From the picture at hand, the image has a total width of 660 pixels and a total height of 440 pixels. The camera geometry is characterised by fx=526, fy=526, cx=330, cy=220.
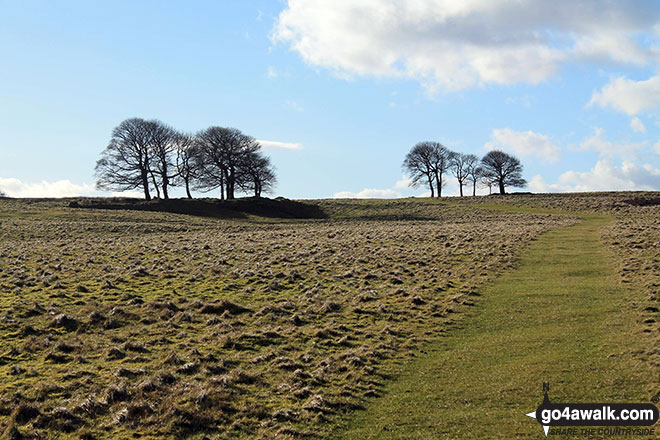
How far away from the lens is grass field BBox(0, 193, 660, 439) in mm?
10273

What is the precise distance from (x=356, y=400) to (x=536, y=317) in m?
8.28

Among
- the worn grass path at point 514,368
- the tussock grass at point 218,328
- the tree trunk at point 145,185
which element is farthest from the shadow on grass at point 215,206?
the worn grass path at point 514,368

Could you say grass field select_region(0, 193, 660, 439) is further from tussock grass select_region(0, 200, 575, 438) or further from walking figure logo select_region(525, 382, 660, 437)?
walking figure logo select_region(525, 382, 660, 437)

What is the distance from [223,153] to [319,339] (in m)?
71.8

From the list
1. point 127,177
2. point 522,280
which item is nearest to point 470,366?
point 522,280

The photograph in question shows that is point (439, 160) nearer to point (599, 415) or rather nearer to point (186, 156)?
point (186, 156)

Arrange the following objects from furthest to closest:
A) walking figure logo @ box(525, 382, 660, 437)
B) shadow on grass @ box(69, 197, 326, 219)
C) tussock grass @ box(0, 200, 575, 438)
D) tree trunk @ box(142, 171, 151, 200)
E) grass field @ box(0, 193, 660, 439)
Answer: tree trunk @ box(142, 171, 151, 200)
shadow on grass @ box(69, 197, 326, 219)
tussock grass @ box(0, 200, 575, 438)
grass field @ box(0, 193, 660, 439)
walking figure logo @ box(525, 382, 660, 437)


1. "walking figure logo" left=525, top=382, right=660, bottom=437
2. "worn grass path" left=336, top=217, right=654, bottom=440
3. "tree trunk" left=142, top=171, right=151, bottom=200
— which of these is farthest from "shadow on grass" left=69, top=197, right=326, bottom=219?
"walking figure logo" left=525, top=382, right=660, bottom=437

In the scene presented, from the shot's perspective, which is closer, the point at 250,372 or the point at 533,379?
the point at 533,379

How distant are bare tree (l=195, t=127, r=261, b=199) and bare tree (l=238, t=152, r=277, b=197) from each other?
813 millimetres

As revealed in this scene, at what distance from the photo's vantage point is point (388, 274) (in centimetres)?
2503

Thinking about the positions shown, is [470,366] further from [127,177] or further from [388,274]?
[127,177]

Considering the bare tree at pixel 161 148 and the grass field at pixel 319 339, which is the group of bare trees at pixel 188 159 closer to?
the bare tree at pixel 161 148

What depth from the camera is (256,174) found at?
88.5 m
